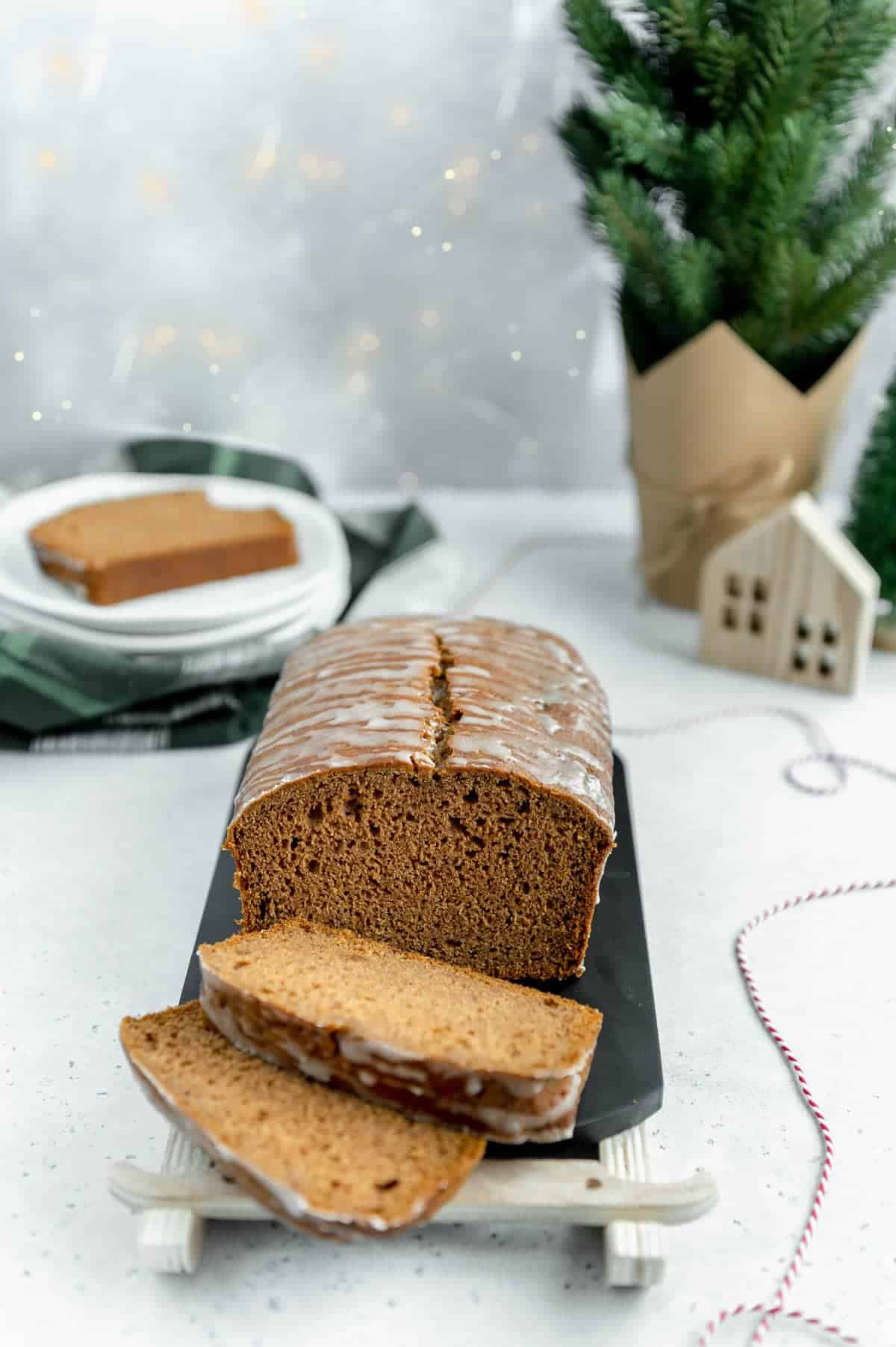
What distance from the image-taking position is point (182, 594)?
1865mm

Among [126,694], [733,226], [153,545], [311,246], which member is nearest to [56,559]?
[153,545]

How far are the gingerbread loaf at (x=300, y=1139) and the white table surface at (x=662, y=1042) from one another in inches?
4.6

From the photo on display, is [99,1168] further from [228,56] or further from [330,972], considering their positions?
[228,56]

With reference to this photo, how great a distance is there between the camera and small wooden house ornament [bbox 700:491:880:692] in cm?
180

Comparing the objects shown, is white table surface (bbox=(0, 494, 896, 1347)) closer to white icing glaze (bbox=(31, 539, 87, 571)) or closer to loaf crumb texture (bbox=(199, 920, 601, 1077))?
loaf crumb texture (bbox=(199, 920, 601, 1077))

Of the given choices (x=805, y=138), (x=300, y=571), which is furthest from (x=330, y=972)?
(x=805, y=138)

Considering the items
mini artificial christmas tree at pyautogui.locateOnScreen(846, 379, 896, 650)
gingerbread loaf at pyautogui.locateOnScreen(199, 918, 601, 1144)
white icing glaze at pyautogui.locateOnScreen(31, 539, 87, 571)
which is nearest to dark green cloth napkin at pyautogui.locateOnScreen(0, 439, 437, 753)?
white icing glaze at pyautogui.locateOnScreen(31, 539, 87, 571)

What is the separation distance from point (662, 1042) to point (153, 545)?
105cm

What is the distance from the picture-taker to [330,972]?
3.68 ft

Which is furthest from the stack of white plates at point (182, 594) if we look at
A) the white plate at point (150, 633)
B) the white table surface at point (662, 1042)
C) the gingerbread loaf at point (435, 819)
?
the gingerbread loaf at point (435, 819)

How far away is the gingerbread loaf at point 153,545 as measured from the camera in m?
1.80

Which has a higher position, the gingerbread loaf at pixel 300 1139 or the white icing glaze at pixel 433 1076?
the white icing glaze at pixel 433 1076

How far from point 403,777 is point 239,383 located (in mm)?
1381

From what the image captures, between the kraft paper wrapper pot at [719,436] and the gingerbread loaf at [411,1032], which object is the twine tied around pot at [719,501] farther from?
the gingerbread loaf at [411,1032]
